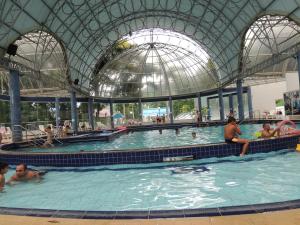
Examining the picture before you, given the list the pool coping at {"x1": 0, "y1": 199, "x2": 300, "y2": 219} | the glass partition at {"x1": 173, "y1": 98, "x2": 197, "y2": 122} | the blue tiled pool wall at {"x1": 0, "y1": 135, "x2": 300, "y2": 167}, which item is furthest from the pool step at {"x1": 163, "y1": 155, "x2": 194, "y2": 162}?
the glass partition at {"x1": 173, "y1": 98, "x2": 197, "y2": 122}

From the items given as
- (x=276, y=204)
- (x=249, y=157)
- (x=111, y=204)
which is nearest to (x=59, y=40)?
(x=249, y=157)

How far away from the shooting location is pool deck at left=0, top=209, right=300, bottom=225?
3.56 m

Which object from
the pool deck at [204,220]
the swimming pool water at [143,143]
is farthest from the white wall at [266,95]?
the pool deck at [204,220]

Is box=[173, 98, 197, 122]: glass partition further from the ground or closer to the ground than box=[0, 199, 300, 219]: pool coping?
further from the ground

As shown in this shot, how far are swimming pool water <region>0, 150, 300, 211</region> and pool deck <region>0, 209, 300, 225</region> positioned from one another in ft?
5.14

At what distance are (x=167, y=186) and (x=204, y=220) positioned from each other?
3250 millimetres

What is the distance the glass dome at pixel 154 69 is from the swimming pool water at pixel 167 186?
3013cm

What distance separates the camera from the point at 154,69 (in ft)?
145

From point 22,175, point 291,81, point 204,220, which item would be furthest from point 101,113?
point 204,220

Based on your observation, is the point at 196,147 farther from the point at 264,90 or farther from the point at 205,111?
the point at 205,111

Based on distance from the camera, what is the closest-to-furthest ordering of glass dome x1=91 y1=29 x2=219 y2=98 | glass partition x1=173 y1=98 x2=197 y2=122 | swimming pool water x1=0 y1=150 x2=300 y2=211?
swimming pool water x1=0 y1=150 x2=300 y2=211, glass dome x1=91 y1=29 x2=219 y2=98, glass partition x1=173 y1=98 x2=197 y2=122

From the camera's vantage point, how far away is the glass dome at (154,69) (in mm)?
39588

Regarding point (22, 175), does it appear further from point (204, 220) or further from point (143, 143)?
point (143, 143)

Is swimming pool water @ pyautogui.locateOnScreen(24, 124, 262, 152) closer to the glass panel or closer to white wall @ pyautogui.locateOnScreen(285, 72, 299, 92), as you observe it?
white wall @ pyautogui.locateOnScreen(285, 72, 299, 92)
